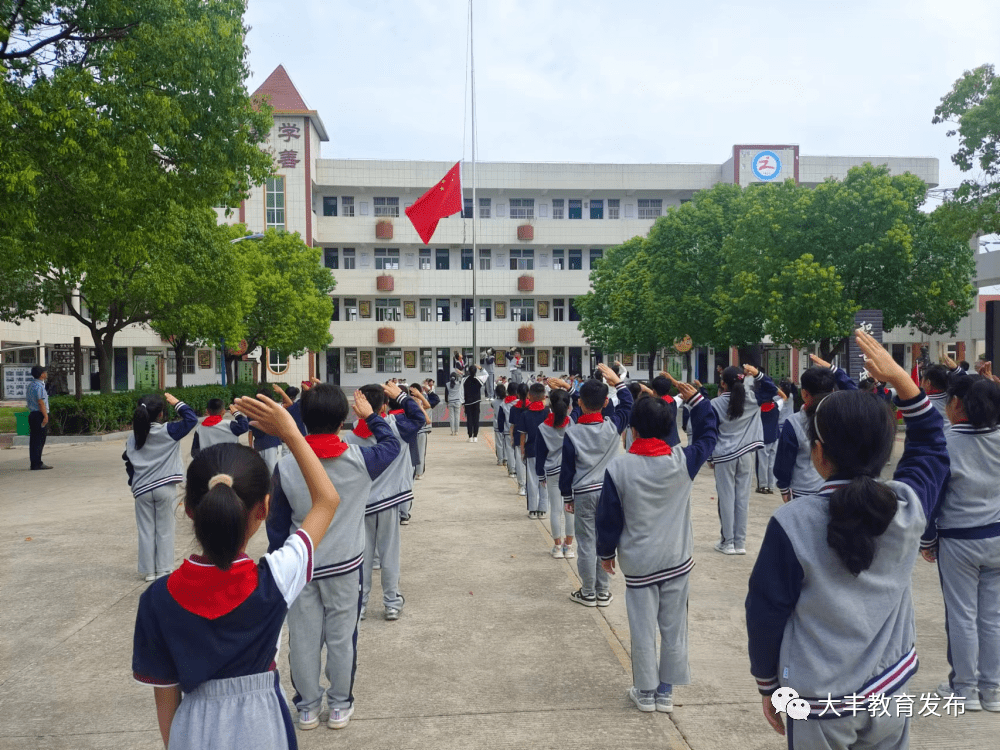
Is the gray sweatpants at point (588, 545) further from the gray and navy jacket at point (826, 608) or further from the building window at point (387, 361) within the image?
the building window at point (387, 361)

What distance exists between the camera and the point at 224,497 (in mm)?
1997

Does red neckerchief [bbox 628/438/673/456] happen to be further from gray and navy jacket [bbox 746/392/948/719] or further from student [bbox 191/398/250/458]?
student [bbox 191/398/250/458]

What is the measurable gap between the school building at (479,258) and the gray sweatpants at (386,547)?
40.5m

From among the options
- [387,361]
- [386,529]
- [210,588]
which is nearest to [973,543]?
[386,529]

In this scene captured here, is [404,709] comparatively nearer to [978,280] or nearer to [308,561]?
[308,561]

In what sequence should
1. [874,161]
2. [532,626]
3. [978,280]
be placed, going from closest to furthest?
[532,626] → [978,280] → [874,161]

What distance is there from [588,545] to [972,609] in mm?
2658

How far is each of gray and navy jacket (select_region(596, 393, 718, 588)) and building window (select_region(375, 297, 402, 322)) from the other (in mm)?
44012

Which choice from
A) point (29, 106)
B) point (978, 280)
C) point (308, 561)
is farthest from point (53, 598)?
point (978, 280)

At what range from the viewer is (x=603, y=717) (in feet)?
13.2

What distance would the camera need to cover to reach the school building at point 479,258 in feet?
151

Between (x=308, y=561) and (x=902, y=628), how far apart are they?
70.5 inches

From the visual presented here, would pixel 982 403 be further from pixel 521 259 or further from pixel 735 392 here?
pixel 521 259

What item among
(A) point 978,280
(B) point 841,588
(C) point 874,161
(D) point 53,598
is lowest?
(D) point 53,598
